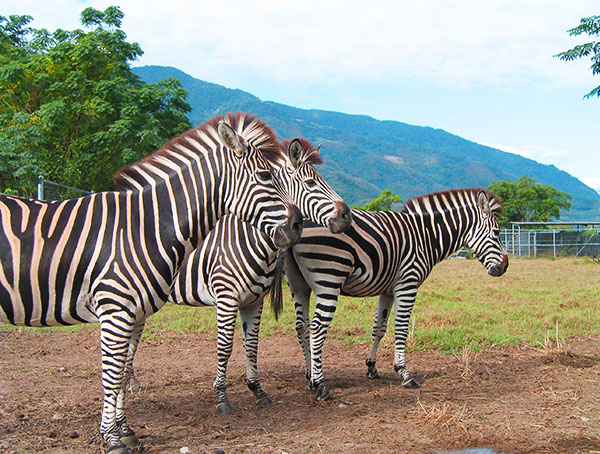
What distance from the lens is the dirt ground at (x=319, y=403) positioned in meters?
4.77

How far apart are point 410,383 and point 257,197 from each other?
3.52m

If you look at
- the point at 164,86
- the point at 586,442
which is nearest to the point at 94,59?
the point at 164,86

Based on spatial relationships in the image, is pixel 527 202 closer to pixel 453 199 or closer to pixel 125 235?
pixel 453 199

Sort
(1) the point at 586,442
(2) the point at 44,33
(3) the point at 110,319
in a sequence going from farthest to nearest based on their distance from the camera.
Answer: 1. (2) the point at 44,33
2. (1) the point at 586,442
3. (3) the point at 110,319

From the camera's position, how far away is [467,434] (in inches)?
191

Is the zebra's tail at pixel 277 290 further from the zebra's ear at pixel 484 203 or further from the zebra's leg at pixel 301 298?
the zebra's ear at pixel 484 203

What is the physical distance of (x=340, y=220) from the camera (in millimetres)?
6051

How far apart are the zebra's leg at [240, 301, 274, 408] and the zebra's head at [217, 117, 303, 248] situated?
176cm

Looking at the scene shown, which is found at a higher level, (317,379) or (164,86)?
(164,86)

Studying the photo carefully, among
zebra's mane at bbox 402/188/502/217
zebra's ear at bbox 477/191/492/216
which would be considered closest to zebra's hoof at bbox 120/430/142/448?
zebra's mane at bbox 402/188/502/217

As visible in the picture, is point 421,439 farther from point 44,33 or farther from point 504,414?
point 44,33

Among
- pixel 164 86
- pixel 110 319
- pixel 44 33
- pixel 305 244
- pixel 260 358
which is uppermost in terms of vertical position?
pixel 44 33

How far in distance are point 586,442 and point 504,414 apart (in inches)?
37.3

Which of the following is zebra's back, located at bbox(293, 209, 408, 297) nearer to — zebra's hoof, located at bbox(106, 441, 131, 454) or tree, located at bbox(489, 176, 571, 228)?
zebra's hoof, located at bbox(106, 441, 131, 454)
